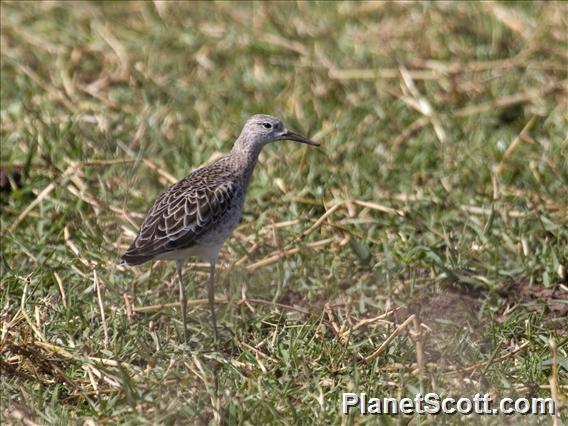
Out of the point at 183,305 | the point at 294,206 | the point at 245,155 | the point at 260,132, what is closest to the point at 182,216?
the point at 183,305

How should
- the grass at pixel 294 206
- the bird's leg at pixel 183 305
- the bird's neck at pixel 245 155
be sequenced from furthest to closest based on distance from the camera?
the bird's neck at pixel 245 155
the bird's leg at pixel 183 305
the grass at pixel 294 206

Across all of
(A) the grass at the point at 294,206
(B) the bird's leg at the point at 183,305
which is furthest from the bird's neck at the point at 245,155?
A: (B) the bird's leg at the point at 183,305

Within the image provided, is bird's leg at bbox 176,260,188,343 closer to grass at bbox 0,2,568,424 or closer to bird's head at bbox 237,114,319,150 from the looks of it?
grass at bbox 0,2,568,424

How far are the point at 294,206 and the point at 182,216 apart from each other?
1.40 m

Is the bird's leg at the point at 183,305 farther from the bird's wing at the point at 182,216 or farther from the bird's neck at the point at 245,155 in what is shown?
the bird's neck at the point at 245,155

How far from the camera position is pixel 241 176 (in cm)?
680

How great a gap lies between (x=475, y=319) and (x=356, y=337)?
26.6 inches

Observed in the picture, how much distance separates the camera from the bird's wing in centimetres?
618

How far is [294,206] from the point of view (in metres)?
7.59

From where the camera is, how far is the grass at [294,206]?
18.8 feet

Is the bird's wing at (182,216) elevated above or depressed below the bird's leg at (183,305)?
above

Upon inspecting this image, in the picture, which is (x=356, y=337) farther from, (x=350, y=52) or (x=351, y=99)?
(x=350, y=52)

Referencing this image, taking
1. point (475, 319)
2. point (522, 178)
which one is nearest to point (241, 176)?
point (475, 319)

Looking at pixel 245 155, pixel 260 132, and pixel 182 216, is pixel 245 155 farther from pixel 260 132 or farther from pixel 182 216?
pixel 182 216
